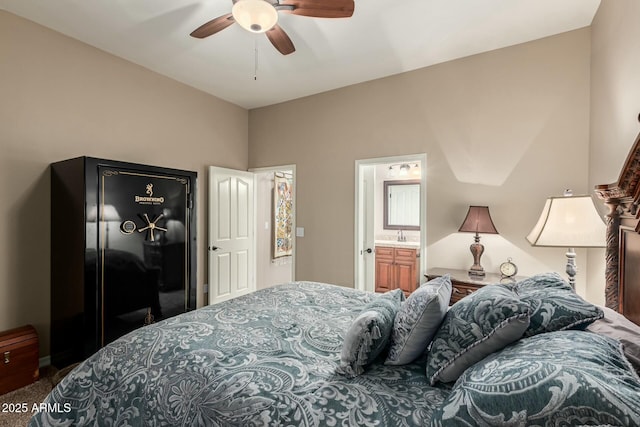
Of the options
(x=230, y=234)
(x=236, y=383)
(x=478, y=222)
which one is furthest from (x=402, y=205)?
(x=236, y=383)

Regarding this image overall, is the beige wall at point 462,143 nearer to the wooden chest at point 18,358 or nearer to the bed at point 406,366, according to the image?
the bed at point 406,366

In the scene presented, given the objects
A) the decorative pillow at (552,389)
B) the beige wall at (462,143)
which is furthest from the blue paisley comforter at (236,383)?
the beige wall at (462,143)

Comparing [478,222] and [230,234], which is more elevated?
[478,222]

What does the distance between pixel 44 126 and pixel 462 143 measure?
3905 millimetres

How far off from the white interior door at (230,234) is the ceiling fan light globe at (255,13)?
7.93 ft

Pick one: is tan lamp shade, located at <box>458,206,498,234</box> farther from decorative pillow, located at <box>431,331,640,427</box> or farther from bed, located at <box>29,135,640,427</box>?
decorative pillow, located at <box>431,331,640,427</box>

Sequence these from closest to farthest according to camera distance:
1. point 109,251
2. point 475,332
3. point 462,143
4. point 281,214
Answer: point 475,332 → point 109,251 → point 462,143 → point 281,214

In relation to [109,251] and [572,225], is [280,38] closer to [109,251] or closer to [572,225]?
[109,251]

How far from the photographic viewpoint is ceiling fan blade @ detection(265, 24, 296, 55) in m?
2.20

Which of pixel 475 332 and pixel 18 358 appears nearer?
pixel 475 332

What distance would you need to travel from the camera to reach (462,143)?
3.11 m

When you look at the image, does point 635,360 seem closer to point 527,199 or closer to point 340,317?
point 340,317

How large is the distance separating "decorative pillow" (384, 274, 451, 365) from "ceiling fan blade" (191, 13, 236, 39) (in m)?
2.11

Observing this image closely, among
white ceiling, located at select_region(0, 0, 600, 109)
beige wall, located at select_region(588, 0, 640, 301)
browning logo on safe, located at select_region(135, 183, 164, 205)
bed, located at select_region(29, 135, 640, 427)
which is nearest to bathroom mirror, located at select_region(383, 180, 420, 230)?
white ceiling, located at select_region(0, 0, 600, 109)
